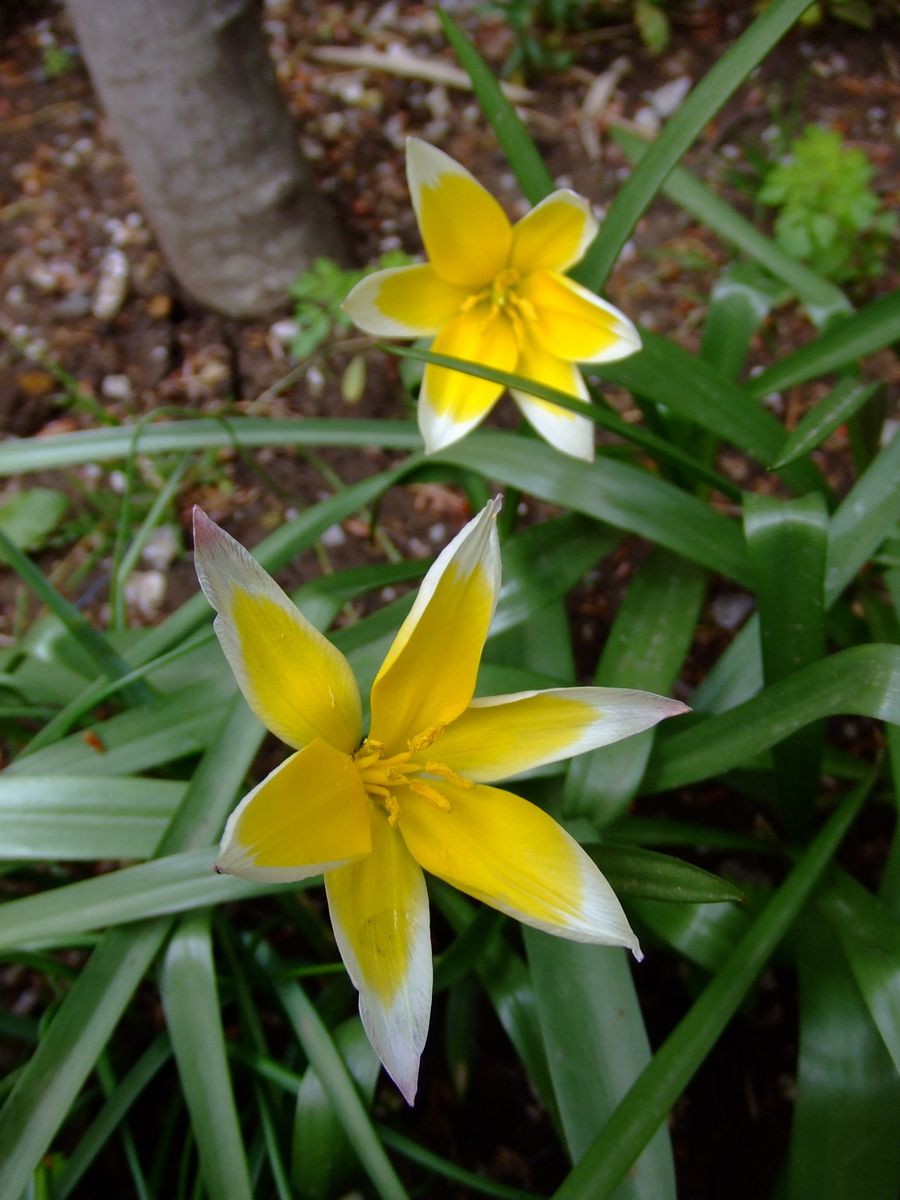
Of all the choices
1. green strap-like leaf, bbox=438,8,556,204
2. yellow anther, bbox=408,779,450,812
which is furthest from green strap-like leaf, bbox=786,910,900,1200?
green strap-like leaf, bbox=438,8,556,204

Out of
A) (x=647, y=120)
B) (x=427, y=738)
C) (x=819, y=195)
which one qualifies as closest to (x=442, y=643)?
(x=427, y=738)

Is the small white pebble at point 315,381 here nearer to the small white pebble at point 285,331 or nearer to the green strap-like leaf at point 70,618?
the small white pebble at point 285,331

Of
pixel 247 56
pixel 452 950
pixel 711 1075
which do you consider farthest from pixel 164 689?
pixel 247 56

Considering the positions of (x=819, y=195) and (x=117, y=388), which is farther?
(x=117, y=388)

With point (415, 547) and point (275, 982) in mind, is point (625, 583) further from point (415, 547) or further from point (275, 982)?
point (275, 982)

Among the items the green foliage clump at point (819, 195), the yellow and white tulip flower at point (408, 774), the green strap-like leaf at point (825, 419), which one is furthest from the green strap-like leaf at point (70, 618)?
the green foliage clump at point (819, 195)

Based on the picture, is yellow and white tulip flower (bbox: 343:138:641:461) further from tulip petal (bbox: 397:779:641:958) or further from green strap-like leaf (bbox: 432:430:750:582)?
tulip petal (bbox: 397:779:641:958)

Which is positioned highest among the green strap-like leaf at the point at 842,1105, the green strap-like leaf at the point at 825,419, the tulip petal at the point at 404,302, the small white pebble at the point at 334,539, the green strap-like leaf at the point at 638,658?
the tulip petal at the point at 404,302

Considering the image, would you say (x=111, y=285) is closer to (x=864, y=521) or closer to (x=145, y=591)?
(x=145, y=591)
